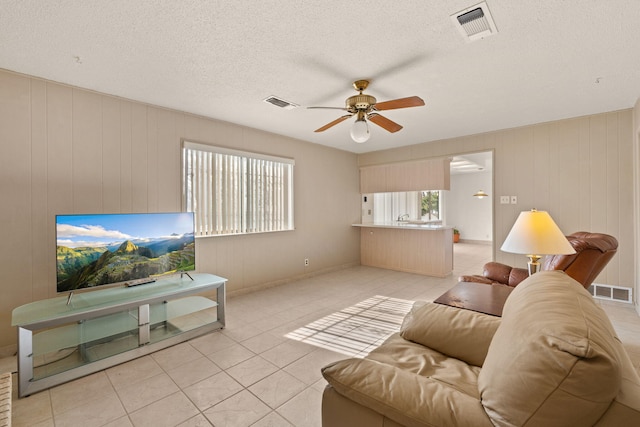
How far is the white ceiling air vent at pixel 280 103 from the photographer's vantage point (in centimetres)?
325

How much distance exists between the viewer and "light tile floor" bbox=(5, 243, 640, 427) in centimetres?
182

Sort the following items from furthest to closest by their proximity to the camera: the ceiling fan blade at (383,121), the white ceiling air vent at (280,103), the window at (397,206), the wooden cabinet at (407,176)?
the window at (397,206)
the wooden cabinet at (407,176)
the white ceiling air vent at (280,103)
the ceiling fan blade at (383,121)

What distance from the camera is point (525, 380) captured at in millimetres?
790

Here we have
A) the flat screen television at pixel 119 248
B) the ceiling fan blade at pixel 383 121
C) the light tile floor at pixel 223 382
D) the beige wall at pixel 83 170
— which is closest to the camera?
the light tile floor at pixel 223 382

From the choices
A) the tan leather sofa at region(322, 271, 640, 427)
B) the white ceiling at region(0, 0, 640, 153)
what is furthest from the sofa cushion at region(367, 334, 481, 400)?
the white ceiling at region(0, 0, 640, 153)

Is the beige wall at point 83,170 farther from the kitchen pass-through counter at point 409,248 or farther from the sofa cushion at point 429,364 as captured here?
the sofa cushion at point 429,364

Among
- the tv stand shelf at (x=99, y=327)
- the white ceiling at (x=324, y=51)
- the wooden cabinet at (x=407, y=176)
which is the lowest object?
the tv stand shelf at (x=99, y=327)

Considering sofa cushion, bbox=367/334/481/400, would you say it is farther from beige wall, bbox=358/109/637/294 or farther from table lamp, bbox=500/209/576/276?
beige wall, bbox=358/109/637/294

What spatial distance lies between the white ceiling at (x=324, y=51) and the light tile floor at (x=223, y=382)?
8.13 feet

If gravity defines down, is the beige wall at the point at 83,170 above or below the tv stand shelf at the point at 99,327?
above

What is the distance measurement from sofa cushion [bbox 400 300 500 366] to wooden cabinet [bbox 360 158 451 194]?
4093 mm

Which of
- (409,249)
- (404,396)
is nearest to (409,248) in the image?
(409,249)

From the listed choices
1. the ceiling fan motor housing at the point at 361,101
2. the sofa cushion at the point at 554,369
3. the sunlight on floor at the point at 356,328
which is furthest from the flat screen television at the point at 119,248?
the sofa cushion at the point at 554,369

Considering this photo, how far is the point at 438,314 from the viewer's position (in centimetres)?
174
